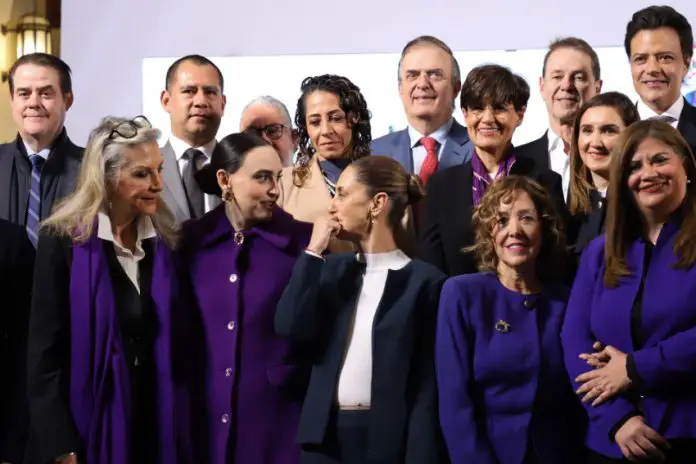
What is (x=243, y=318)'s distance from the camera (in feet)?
11.5

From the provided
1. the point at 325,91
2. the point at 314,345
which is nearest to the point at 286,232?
the point at 314,345

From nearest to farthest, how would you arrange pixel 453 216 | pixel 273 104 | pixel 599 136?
pixel 599 136 → pixel 453 216 → pixel 273 104

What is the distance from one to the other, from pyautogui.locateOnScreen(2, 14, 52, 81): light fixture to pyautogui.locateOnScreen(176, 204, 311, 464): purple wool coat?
2.88 m

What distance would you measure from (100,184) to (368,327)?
0.91 metres

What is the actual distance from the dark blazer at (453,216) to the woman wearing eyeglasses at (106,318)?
830 mm

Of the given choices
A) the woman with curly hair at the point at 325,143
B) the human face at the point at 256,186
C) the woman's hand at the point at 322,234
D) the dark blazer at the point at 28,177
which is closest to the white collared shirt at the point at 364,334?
the woman's hand at the point at 322,234

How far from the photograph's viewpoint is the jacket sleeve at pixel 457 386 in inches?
127

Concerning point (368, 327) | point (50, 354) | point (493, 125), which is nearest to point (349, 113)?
point (493, 125)

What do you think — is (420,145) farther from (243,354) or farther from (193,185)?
(243,354)

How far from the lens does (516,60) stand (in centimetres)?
534

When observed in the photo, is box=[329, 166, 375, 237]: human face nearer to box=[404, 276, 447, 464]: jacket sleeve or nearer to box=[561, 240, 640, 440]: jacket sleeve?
box=[404, 276, 447, 464]: jacket sleeve

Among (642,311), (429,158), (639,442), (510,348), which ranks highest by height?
(429,158)

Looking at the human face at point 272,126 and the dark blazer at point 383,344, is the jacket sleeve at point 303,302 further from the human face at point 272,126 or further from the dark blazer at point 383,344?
the human face at point 272,126

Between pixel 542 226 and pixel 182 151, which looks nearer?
pixel 542 226
